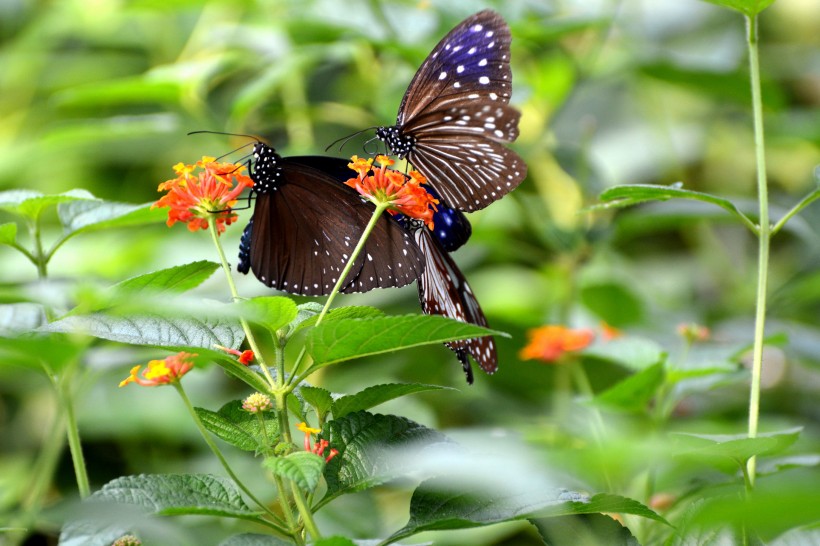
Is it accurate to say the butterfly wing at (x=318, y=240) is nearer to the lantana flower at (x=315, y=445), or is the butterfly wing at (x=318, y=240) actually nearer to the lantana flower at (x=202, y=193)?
the lantana flower at (x=202, y=193)

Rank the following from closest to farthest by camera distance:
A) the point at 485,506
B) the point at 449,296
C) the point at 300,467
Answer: the point at 300,467, the point at 485,506, the point at 449,296

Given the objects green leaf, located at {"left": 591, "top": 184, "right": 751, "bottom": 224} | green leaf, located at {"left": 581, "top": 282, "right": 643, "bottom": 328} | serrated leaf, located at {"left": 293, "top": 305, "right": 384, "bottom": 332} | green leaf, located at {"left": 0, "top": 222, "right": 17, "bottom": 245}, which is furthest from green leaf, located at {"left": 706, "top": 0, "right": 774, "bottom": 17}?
green leaf, located at {"left": 581, "top": 282, "right": 643, "bottom": 328}

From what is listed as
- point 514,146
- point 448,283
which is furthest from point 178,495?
point 514,146

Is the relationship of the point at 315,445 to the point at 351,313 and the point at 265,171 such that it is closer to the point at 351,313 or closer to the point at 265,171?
the point at 351,313

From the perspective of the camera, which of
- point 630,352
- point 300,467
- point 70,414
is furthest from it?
point 630,352

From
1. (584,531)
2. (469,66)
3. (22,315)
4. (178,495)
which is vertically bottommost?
(584,531)

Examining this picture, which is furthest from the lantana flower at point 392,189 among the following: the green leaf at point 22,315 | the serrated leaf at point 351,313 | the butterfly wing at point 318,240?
the green leaf at point 22,315

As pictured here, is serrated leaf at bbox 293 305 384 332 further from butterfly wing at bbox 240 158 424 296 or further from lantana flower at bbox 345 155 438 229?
butterfly wing at bbox 240 158 424 296

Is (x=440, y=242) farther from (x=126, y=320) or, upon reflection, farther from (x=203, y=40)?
(x=203, y=40)
